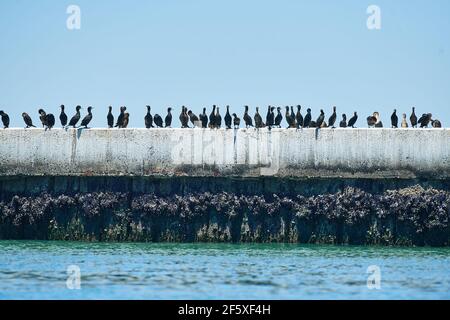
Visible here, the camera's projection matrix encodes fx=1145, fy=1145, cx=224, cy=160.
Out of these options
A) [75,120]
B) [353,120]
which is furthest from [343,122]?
[75,120]

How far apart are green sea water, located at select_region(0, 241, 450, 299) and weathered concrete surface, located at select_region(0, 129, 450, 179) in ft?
10.6

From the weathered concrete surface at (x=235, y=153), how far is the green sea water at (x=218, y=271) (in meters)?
3.25

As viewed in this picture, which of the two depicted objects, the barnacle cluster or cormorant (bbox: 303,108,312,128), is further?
cormorant (bbox: 303,108,312,128)

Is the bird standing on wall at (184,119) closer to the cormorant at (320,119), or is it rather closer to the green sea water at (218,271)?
the cormorant at (320,119)

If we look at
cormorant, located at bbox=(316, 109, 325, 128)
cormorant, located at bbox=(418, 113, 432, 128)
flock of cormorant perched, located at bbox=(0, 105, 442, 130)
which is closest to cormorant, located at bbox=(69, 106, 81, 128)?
flock of cormorant perched, located at bbox=(0, 105, 442, 130)

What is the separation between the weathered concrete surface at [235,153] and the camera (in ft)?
137

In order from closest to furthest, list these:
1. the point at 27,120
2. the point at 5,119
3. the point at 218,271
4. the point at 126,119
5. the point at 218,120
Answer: the point at 218,271, the point at 218,120, the point at 27,120, the point at 126,119, the point at 5,119

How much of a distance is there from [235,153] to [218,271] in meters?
11.7

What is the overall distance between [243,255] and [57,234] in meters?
9.38

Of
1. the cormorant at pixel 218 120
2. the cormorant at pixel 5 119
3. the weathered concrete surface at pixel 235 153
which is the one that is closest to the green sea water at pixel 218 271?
the weathered concrete surface at pixel 235 153

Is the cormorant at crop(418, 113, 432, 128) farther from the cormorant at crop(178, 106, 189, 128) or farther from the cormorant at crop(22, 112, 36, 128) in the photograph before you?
the cormorant at crop(22, 112, 36, 128)

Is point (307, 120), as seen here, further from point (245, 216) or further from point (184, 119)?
point (184, 119)

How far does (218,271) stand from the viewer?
30875mm

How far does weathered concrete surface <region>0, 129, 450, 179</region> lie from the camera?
41812 mm
